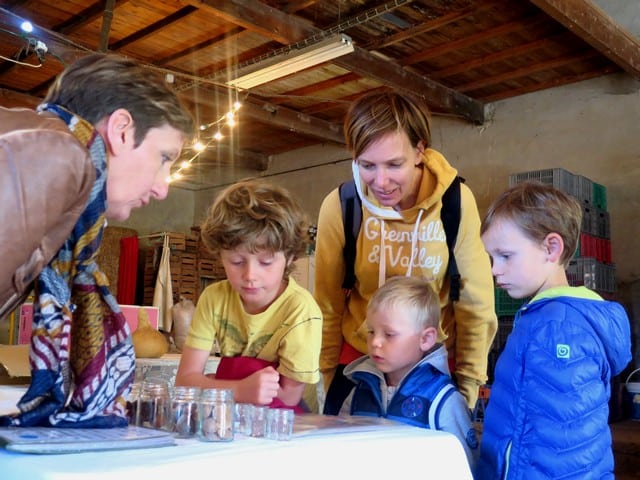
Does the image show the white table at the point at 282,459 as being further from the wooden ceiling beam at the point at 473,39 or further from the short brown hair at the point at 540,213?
the wooden ceiling beam at the point at 473,39

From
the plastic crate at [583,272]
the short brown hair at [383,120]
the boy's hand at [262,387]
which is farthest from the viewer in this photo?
the plastic crate at [583,272]

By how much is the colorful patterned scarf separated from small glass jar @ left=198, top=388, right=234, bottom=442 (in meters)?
0.15

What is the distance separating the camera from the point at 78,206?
3.20ft

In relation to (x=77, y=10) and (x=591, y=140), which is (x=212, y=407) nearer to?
(x=77, y=10)

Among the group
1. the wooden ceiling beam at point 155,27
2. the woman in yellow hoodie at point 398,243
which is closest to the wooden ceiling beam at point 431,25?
the wooden ceiling beam at point 155,27

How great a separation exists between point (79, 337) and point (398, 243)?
45.9 inches

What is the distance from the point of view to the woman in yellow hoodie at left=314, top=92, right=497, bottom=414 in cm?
200

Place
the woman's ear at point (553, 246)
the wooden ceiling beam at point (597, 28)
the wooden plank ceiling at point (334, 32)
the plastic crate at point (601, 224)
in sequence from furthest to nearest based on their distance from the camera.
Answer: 1. the plastic crate at point (601, 224)
2. the wooden plank ceiling at point (334, 32)
3. the wooden ceiling beam at point (597, 28)
4. the woman's ear at point (553, 246)

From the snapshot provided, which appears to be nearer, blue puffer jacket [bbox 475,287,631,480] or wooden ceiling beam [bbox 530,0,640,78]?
blue puffer jacket [bbox 475,287,631,480]

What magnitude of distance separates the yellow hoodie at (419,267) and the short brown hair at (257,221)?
0.31 meters

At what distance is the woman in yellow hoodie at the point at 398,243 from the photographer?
200 cm

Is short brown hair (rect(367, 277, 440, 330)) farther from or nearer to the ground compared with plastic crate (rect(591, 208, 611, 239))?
nearer to the ground

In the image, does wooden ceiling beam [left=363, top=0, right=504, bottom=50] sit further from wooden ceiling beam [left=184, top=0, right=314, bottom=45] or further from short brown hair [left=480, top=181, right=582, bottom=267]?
short brown hair [left=480, top=181, right=582, bottom=267]

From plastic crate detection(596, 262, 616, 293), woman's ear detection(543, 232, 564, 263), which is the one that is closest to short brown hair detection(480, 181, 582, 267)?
woman's ear detection(543, 232, 564, 263)
